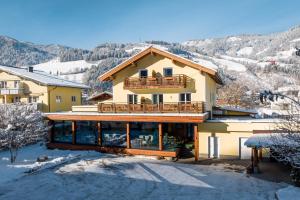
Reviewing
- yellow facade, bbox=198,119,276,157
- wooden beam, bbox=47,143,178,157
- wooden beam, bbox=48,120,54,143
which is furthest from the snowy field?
wooden beam, bbox=48,120,54,143

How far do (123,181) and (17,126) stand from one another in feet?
38.7

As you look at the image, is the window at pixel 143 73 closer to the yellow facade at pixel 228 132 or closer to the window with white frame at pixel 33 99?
the yellow facade at pixel 228 132

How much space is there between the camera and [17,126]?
2597 centimetres

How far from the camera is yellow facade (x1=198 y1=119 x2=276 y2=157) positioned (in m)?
25.7

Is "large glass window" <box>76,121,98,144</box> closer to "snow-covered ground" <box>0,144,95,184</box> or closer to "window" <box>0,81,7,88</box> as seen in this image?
"snow-covered ground" <box>0,144,95,184</box>

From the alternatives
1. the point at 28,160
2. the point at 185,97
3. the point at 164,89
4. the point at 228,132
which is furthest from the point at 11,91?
the point at 228,132

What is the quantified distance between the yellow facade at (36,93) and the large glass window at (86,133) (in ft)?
13.9

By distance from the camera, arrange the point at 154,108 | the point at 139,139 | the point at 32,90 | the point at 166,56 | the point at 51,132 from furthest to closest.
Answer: the point at 32,90
the point at 51,132
the point at 166,56
the point at 139,139
the point at 154,108

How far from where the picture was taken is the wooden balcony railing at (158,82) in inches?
1116

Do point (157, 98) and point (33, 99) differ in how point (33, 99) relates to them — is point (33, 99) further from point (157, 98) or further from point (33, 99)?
point (157, 98)

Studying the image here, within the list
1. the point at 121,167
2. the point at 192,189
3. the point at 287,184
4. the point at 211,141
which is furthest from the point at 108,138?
the point at 287,184

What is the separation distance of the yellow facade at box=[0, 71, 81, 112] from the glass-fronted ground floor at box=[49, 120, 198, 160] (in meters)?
4.38

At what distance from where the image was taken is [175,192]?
57.9ft

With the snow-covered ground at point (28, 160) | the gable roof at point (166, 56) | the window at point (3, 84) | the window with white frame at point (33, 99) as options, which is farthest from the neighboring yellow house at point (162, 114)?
the window at point (3, 84)
